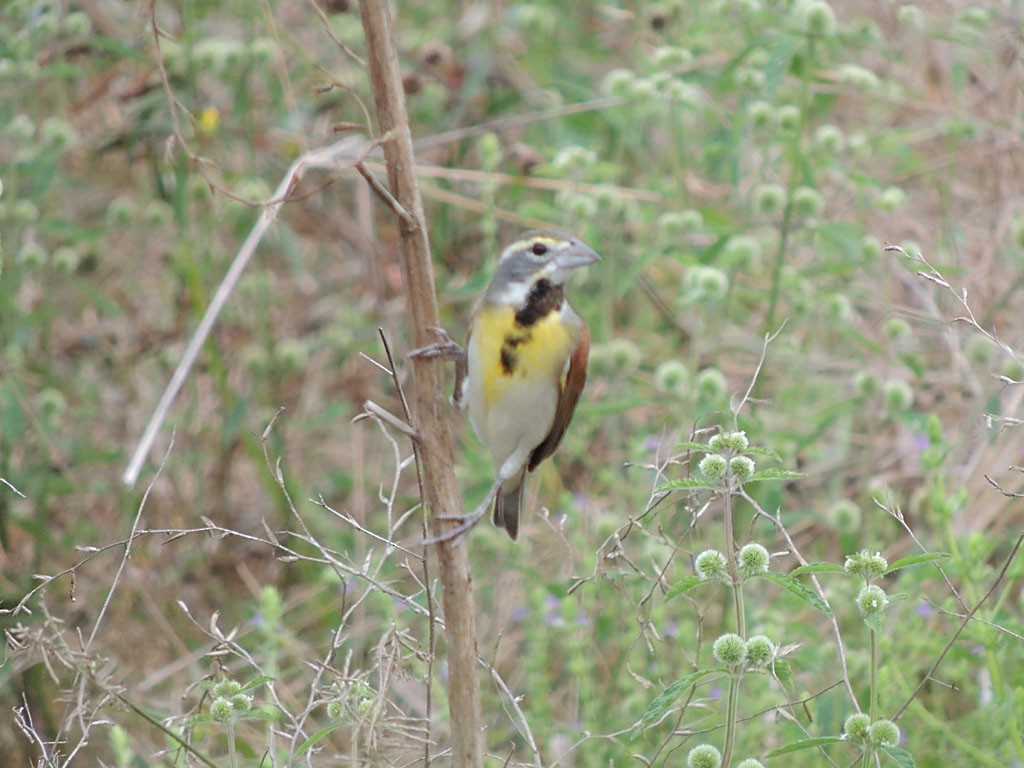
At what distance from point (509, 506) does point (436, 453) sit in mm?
1396

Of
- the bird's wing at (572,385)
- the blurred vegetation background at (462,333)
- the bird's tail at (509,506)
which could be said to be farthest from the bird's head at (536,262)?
the bird's tail at (509,506)

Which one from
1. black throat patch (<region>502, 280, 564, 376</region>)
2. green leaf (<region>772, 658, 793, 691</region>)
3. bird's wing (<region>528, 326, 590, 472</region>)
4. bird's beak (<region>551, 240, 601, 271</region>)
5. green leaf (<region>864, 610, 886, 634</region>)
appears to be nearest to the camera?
green leaf (<region>864, 610, 886, 634</region>)

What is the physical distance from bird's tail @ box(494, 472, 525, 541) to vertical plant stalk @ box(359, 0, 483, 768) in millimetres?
1271

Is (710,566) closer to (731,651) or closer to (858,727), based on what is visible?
(731,651)

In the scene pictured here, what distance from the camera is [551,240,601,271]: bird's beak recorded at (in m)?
3.18

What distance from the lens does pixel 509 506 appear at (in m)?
3.80

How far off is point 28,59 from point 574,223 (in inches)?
70.2

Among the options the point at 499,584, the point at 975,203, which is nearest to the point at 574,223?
the point at 499,584

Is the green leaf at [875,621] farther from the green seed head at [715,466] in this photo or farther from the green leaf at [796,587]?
the green seed head at [715,466]

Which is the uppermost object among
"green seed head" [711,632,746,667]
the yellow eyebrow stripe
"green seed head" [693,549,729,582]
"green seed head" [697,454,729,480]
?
"green seed head" [697,454,729,480]

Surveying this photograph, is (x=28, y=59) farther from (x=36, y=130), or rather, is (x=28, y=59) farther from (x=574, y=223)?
(x=574, y=223)

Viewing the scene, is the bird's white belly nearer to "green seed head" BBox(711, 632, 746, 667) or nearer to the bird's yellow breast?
the bird's yellow breast

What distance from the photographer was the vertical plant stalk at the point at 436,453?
7.57 feet

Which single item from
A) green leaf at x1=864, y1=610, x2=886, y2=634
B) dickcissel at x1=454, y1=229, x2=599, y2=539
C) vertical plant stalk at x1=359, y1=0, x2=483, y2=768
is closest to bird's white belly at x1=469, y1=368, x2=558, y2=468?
dickcissel at x1=454, y1=229, x2=599, y2=539
